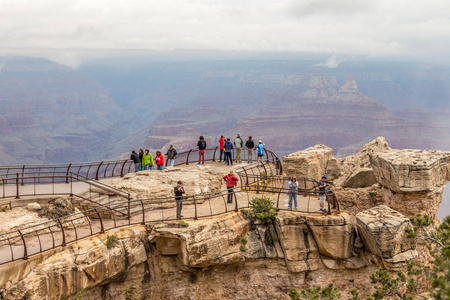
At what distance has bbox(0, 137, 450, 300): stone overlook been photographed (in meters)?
20.4

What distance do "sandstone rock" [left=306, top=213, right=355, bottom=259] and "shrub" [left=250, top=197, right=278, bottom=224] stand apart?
1.69 metres

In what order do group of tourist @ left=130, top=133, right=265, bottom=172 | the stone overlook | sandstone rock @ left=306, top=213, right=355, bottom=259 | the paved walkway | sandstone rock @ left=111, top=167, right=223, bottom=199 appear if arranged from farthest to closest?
group of tourist @ left=130, top=133, right=265, bottom=172 → sandstone rock @ left=111, top=167, right=223, bottom=199 → sandstone rock @ left=306, top=213, right=355, bottom=259 → the stone overlook → the paved walkway

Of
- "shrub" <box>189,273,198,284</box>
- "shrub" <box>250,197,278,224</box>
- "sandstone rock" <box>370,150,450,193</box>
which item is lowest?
"shrub" <box>189,273,198,284</box>

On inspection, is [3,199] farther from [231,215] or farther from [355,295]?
[355,295]

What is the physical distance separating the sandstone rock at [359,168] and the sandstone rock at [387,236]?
862cm

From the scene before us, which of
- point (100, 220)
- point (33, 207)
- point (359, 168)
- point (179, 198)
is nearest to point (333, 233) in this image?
point (179, 198)

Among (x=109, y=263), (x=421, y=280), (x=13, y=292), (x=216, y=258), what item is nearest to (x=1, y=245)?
(x=13, y=292)

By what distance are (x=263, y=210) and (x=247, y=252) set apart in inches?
82.8

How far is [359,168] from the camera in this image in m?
32.6

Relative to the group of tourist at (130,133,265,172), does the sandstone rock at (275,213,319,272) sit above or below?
below

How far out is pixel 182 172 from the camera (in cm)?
2895

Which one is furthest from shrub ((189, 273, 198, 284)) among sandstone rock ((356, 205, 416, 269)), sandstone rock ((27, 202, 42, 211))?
sandstone rock ((356, 205, 416, 269))

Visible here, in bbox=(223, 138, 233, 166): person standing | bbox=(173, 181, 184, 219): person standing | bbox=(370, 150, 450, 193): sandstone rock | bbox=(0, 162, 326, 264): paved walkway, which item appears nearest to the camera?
bbox=(0, 162, 326, 264): paved walkway

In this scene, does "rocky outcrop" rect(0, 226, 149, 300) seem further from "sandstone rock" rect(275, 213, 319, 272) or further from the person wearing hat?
the person wearing hat
